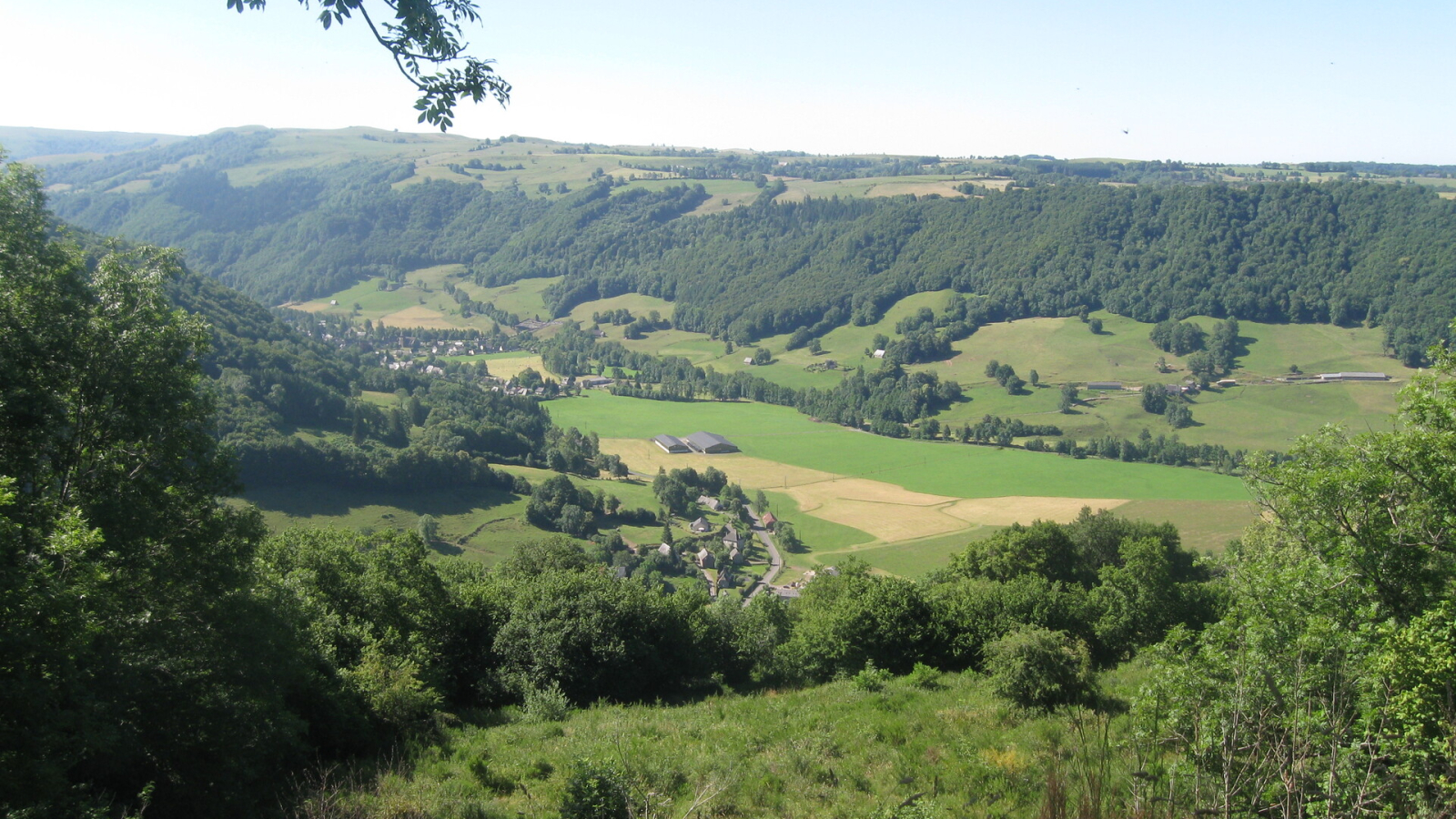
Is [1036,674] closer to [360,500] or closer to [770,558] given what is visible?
[770,558]

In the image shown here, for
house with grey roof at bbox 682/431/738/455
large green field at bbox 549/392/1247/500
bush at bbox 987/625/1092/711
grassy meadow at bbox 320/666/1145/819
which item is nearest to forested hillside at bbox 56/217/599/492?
house with grey roof at bbox 682/431/738/455

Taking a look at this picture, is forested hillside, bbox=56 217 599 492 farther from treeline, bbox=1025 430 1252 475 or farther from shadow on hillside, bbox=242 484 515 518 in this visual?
treeline, bbox=1025 430 1252 475

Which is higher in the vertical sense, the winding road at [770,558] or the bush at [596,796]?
the bush at [596,796]

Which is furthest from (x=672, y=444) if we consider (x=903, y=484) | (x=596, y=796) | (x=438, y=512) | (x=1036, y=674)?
(x=596, y=796)

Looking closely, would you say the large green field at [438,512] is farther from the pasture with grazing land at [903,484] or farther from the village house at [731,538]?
the pasture with grazing land at [903,484]

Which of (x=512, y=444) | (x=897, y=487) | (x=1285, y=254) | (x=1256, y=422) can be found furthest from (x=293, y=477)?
(x=1285, y=254)

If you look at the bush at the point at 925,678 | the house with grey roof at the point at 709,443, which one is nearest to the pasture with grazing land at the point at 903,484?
the house with grey roof at the point at 709,443

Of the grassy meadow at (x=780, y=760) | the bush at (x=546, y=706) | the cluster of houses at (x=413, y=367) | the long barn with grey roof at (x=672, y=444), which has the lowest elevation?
the long barn with grey roof at (x=672, y=444)
